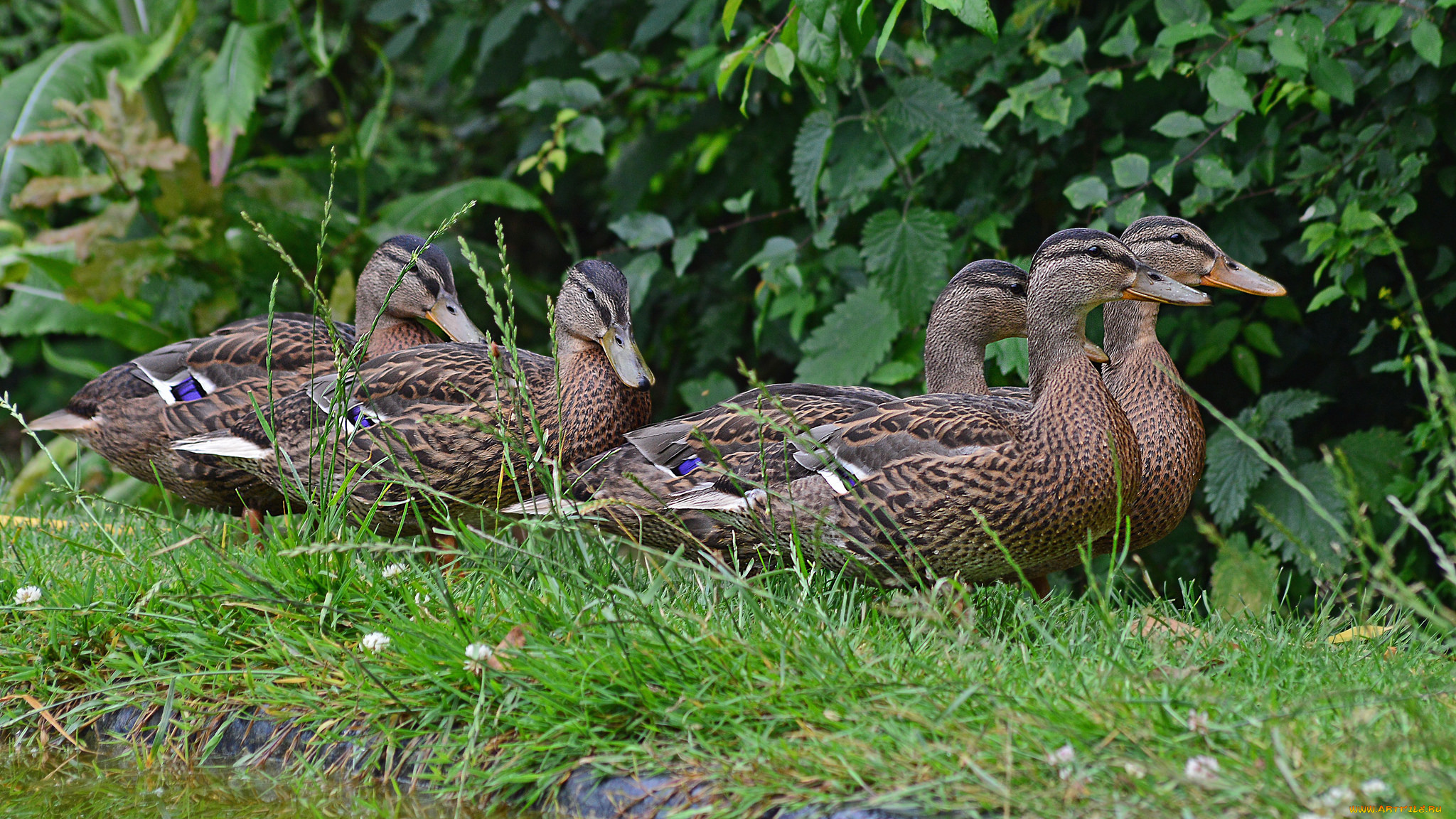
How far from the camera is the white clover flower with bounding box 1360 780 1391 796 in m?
1.74

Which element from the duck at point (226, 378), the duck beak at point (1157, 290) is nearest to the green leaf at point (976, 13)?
the duck beak at point (1157, 290)

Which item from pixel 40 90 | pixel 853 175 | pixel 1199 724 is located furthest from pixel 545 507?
pixel 40 90

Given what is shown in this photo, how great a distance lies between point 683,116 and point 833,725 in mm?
4085

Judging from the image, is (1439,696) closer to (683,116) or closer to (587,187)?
(683,116)

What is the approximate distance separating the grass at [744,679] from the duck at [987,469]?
0.51 feet

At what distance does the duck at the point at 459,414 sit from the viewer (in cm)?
373

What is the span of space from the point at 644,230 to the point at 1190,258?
208 centimetres

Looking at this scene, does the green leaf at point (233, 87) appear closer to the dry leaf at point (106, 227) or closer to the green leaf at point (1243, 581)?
the dry leaf at point (106, 227)

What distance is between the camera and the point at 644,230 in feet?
16.3

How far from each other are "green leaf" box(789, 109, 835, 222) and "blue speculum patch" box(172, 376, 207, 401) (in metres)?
2.27

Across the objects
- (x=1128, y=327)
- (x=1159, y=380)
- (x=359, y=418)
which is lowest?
(x=359, y=418)

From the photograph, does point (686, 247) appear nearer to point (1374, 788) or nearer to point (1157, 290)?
point (1157, 290)

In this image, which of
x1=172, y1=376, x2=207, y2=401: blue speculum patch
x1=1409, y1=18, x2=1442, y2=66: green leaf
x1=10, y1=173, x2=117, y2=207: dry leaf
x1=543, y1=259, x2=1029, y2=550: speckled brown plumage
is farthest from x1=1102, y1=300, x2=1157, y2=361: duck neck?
x1=10, y1=173, x2=117, y2=207: dry leaf

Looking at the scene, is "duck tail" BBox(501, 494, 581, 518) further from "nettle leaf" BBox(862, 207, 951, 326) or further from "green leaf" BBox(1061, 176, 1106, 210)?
"green leaf" BBox(1061, 176, 1106, 210)
